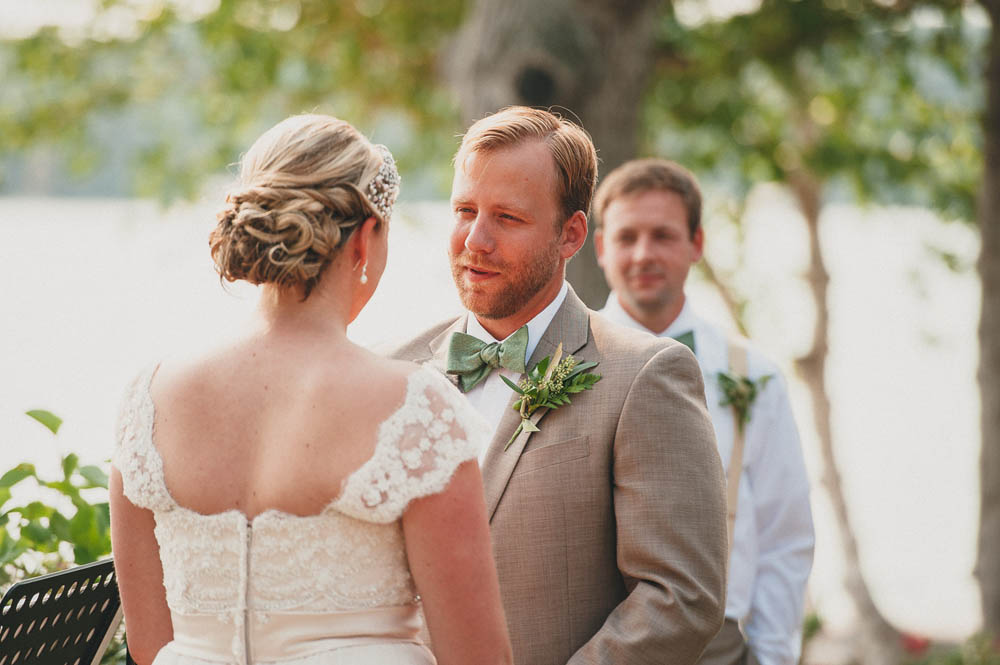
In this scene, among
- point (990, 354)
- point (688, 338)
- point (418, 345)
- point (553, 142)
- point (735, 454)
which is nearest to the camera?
point (553, 142)

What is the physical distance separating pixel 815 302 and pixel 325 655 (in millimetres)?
9254

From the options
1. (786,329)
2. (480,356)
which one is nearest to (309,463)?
(480,356)

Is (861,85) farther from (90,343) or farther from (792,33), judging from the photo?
(90,343)

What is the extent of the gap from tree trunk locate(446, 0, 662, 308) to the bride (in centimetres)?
398

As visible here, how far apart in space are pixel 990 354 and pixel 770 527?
486cm

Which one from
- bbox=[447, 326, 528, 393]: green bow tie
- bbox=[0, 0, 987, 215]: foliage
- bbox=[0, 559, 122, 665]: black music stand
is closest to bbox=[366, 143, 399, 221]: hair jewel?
bbox=[447, 326, 528, 393]: green bow tie

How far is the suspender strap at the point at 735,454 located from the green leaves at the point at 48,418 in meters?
1.83

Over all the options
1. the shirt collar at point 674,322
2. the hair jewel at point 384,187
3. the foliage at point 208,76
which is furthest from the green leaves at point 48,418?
the foliage at point 208,76

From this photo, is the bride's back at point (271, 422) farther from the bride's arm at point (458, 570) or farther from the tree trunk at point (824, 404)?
the tree trunk at point (824, 404)

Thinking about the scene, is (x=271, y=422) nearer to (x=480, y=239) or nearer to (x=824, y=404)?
(x=480, y=239)

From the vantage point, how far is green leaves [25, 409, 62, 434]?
2.78m

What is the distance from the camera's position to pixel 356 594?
1.89 meters

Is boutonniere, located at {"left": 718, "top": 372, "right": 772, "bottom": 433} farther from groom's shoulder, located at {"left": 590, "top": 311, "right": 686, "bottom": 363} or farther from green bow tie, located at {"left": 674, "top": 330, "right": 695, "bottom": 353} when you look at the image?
groom's shoulder, located at {"left": 590, "top": 311, "right": 686, "bottom": 363}

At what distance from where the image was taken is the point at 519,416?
2.47 metres
